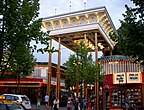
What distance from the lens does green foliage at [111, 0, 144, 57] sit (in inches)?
472

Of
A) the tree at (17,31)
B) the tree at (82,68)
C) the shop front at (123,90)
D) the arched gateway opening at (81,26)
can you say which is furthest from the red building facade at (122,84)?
the tree at (17,31)

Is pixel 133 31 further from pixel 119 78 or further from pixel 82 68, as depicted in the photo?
pixel 119 78

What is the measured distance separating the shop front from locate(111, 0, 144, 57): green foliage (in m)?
19.4

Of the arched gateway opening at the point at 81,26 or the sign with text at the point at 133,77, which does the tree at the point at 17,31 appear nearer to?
the sign with text at the point at 133,77

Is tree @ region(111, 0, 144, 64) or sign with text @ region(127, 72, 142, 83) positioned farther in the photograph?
sign with text @ region(127, 72, 142, 83)

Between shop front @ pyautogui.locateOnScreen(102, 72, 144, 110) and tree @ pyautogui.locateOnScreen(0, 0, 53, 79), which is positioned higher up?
tree @ pyautogui.locateOnScreen(0, 0, 53, 79)

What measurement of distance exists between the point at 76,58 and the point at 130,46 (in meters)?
20.2

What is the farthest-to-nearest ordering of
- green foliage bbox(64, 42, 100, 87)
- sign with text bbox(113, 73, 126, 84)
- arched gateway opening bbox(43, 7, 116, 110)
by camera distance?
arched gateway opening bbox(43, 7, 116, 110)
sign with text bbox(113, 73, 126, 84)
green foliage bbox(64, 42, 100, 87)

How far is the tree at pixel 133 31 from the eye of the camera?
1199cm

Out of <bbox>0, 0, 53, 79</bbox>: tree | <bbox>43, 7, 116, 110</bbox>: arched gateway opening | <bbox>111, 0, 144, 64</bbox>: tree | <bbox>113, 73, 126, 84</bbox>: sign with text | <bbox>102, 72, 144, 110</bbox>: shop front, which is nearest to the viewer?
<bbox>111, 0, 144, 64</bbox>: tree

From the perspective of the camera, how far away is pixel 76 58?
3250 cm

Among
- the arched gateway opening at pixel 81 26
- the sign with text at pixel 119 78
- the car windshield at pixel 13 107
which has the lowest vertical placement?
the car windshield at pixel 13 107

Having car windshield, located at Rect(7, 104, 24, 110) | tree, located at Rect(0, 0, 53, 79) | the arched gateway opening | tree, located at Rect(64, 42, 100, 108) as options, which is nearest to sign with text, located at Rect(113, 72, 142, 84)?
tree, located at Rect(64, 42, 100, 108)

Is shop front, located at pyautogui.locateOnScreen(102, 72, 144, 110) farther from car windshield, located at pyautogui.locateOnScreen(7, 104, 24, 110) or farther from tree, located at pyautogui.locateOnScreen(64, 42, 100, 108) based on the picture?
car windshield, located at pyautogui.locateOnScreen(7, 104, 24, 110)
